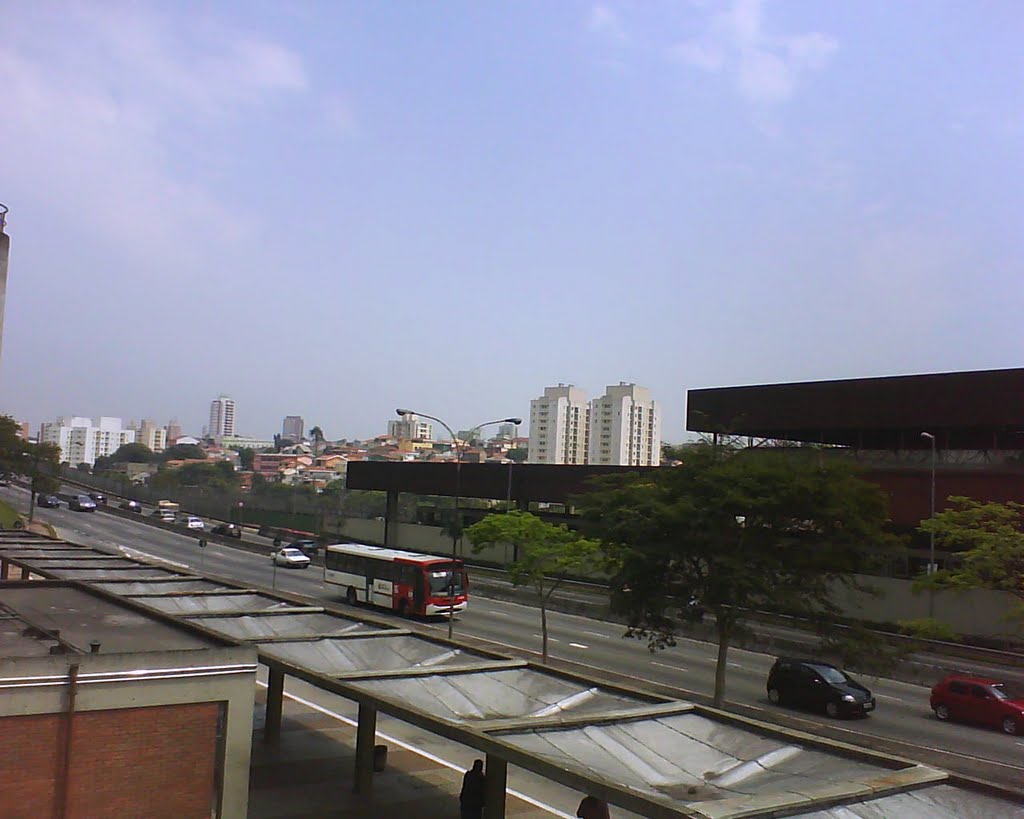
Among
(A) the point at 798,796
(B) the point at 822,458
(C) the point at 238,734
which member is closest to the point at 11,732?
(C) the point at 238,734

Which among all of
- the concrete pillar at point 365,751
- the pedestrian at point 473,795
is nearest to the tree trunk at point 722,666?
the concrete pillar at point 365,751

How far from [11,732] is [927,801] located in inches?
376

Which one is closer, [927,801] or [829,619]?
[927,801]

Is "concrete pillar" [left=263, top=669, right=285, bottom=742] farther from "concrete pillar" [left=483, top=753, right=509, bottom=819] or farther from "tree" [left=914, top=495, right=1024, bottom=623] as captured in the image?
"tree" [left=914, top=495, right=1024, bottom=623]

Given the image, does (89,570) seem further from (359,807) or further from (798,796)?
(798,796)

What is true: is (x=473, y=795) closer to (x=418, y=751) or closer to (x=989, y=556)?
(x=418, y=751)

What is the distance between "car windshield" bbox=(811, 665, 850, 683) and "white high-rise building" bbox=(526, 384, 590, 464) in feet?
520

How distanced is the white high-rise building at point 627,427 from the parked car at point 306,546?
110m

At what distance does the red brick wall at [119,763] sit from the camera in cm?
1000

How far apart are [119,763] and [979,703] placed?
2156cm

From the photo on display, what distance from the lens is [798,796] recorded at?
28.3ft

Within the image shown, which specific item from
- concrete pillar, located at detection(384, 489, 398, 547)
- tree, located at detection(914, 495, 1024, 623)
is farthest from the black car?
concrete pillar, located at detection(384, 489, 398, 547)

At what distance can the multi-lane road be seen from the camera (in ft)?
69.1

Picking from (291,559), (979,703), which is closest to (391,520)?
(291,559)
